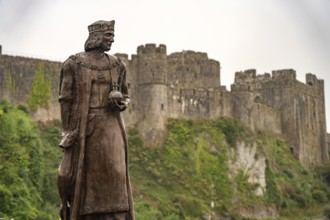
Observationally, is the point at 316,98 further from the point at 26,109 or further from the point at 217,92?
the point at 26,109

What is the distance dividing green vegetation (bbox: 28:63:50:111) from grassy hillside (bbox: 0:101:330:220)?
146 centimetres

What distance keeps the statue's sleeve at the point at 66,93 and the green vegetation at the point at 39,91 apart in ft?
112

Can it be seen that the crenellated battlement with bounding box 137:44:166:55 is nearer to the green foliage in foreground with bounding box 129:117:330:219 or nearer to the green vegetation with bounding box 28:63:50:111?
the green foliage in foreground with bounding box 129:117:330:219

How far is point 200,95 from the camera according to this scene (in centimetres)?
5041

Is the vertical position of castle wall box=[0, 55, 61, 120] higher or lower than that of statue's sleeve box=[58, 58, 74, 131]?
higher

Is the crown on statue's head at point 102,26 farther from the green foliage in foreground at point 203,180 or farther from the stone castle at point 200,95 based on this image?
the stone castle at point 200,95

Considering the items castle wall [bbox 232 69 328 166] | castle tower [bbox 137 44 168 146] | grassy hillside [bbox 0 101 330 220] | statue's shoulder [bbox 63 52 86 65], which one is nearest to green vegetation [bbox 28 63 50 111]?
grassy hillside [bbox 0 101 330 220]

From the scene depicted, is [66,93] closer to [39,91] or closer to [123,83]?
[123,83]

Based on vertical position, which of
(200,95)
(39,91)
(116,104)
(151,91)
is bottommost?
(116,104)

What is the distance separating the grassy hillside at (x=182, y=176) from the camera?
109ft

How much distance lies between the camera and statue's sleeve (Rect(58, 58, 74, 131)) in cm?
837

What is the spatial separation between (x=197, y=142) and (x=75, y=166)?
39.8 metres

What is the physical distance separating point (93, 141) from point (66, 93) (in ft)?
2.14

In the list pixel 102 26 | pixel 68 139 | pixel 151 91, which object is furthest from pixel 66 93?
pixel 151 91
